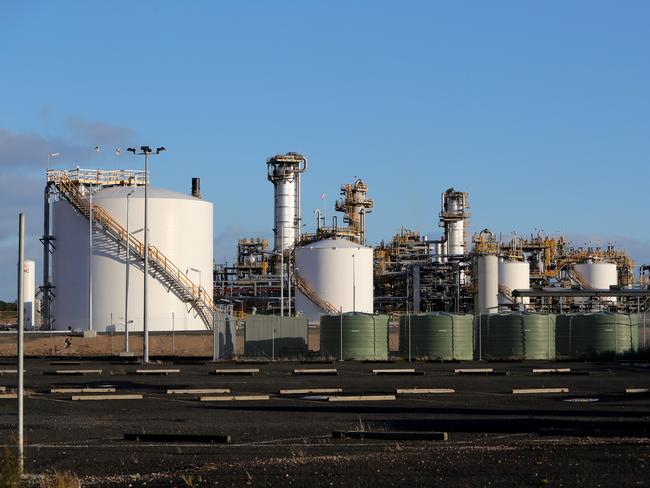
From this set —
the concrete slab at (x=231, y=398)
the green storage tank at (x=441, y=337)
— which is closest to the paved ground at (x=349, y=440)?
the concrete slab at (x=231, y=398)

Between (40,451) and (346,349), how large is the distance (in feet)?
115

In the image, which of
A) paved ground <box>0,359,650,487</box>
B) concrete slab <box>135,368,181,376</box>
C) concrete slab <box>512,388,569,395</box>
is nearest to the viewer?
paved ground <box>0,359,650,487</box>

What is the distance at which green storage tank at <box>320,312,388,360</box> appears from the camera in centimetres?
5250

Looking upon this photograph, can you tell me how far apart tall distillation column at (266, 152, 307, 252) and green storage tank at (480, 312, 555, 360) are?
43.4 meters

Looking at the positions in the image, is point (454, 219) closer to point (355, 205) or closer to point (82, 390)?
point (355, 205)

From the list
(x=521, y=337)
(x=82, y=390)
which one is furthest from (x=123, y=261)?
(x=82, y=390)

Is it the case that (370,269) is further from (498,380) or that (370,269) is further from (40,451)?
(40,451)

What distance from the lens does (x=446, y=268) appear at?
96062mm

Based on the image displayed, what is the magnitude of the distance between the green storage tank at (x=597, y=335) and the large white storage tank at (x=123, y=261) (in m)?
22.9

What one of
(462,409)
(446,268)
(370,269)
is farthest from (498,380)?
(446,268)

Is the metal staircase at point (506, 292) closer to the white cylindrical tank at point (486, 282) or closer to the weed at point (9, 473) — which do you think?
the white cylindrical tank at point (486, 282)

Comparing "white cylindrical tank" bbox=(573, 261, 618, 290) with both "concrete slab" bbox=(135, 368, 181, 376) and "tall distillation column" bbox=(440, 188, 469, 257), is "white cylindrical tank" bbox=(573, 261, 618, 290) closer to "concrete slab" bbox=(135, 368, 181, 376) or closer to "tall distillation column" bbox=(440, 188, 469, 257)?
"tall distillation column" bbox=(440, 188, 469, 257)

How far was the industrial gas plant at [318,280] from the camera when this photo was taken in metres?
52.6

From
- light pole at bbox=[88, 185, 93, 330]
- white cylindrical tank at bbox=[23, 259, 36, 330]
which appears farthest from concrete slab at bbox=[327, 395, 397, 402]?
white cylindrical tank at bbox=[23, 259, 36, 330]
